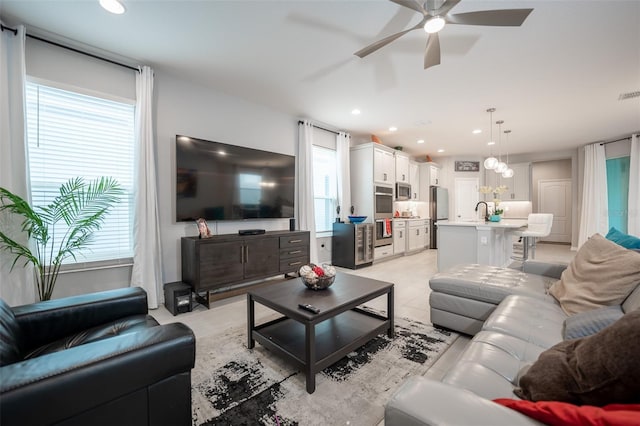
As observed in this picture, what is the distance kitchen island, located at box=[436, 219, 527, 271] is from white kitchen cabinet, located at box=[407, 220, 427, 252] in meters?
2.06

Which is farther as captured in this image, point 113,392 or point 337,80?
point 337,80

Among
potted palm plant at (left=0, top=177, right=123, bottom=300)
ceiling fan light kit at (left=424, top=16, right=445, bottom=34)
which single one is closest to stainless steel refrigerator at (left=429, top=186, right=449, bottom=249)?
ceiling fan light kit at (left=424, top=16, right=445, bottom=34)

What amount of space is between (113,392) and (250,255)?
2590 millimetres

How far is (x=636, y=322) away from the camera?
0.69m

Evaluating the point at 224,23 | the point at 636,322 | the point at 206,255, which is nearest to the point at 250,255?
the point at 206,255

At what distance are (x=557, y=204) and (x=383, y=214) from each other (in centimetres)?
683

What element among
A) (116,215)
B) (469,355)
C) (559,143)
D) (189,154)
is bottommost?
(469,355)

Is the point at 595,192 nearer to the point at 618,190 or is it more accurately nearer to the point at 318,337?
the point at 618,190

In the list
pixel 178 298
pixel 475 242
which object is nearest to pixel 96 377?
pixel 178 298

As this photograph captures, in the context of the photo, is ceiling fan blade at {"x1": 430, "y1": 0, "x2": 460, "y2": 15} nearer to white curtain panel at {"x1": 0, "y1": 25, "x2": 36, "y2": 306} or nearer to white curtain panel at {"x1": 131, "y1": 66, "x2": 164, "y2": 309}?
white curtain panel at {"x1": 131, "y1": 66, "x2": 164, "y2": 309}

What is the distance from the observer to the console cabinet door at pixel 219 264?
10.1ft

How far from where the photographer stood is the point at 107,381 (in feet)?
3.04

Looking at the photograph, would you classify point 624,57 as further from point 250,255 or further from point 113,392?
point 113,392

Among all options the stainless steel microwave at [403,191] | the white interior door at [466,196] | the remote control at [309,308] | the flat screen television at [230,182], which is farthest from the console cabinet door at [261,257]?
the white interior door at [466,196]
